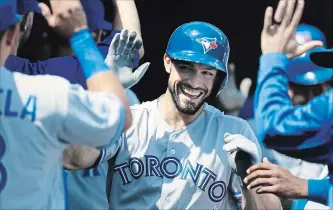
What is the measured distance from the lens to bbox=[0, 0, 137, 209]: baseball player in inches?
86.9

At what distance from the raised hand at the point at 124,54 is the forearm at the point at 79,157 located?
1.06 ft

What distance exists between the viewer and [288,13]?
2.36 meters

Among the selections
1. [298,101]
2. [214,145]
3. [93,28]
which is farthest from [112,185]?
[298,101]

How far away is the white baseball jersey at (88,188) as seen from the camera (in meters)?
3.60

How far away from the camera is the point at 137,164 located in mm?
3293

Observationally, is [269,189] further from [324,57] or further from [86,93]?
[86,93]

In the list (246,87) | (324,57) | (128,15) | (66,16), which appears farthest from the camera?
(246,87)

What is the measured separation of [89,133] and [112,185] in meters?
1.12

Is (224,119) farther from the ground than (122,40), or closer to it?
closer to it

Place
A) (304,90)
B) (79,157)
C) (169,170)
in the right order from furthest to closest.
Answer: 1. (304,90)
2. (169,170)
3. (79,157)

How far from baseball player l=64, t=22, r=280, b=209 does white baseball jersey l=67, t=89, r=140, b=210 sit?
0.90 ft

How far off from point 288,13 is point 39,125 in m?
0.84

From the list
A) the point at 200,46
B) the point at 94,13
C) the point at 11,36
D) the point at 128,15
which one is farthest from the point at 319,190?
the point at 94,13

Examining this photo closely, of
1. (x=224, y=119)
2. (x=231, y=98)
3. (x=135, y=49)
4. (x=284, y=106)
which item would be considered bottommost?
(x=231, y=98)
